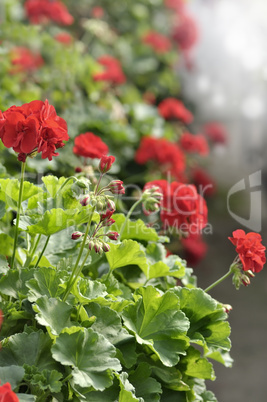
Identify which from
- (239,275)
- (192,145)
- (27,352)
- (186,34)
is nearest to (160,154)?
(192,145)

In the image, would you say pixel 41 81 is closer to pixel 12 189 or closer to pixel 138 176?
pixel 138 176

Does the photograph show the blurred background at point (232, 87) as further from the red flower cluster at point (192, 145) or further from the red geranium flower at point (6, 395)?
the red geranium flower at point (6, 395)

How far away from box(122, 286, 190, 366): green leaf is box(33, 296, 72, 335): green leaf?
0.42ft

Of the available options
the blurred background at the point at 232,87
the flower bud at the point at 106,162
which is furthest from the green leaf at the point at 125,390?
the blurred background at the point at 232,87

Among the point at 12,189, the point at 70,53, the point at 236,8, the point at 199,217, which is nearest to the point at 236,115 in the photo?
the point at 236,8

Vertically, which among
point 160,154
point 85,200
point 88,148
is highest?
point 160,154

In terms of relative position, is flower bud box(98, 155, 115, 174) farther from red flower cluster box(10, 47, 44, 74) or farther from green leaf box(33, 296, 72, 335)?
red flower cluster box(10, 47, 44, 74)

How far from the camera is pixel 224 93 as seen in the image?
4289 mm

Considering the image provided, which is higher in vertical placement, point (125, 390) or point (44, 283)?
point (44, 283)

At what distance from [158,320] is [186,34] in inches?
133

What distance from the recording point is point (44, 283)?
100 centimetres

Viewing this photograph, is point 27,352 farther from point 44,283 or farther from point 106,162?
point 106,162

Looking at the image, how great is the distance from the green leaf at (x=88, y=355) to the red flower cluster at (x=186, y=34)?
11.3 feet

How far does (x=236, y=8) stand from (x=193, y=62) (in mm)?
696
